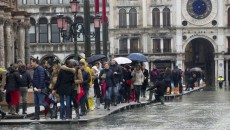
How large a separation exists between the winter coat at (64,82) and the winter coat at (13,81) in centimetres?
237

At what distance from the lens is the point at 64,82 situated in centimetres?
2284

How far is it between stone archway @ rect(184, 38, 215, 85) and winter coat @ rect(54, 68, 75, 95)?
6465 cm

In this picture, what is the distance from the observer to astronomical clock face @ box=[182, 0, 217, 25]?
281 ft

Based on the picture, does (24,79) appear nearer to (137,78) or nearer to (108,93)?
(108,93)

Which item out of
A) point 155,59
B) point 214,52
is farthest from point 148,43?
point 214,52

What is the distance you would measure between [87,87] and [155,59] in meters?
59.4

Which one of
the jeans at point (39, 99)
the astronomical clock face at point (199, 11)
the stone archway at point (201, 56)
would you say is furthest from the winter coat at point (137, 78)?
the stone archway at point (201, 56)

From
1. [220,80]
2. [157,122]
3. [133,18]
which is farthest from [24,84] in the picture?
[133,18]

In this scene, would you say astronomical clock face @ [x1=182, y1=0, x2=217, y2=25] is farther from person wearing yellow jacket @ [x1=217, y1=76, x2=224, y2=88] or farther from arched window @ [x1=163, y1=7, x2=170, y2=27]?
person wearing yellow jacket @ [x1=217, y1=76, x2=224, y2=88]

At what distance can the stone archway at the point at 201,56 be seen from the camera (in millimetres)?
87500

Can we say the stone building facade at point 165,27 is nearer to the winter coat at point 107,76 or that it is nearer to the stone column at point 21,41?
the stone column at point 21,41

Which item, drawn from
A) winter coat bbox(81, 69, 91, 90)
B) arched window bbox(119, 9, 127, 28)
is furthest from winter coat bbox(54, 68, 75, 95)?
arched window bbox(119, 9, 127, 28)

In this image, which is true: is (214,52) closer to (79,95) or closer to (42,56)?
(42,56)

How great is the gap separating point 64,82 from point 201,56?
68.8 meters
